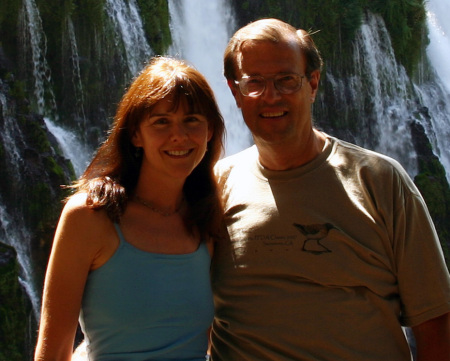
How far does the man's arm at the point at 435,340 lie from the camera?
2277 mm

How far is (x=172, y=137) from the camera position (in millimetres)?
2117

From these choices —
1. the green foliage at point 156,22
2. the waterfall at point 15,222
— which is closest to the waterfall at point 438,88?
the green foliage at point 156,22

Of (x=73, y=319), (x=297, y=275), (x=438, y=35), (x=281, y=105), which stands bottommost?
(x=438, y=35)

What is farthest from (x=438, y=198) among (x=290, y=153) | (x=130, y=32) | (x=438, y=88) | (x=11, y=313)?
(x=290, y=153)

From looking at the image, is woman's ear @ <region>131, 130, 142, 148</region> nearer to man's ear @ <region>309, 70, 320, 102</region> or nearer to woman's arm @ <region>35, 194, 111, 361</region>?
woman's arm @ <region>35, 194, 111, 361</region>

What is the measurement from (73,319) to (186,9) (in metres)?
11.6

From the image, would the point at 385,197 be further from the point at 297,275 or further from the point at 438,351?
the point at 438,351

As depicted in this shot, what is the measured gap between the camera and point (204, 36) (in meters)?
13.2

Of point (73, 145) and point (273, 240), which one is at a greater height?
point (273, 240)

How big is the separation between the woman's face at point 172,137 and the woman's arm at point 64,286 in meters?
0.34

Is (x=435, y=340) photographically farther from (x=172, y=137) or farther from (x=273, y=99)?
(x=172, y=137)

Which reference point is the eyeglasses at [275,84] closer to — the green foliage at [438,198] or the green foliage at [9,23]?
the green foliage at [9,23]

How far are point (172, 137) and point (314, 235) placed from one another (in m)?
0.62

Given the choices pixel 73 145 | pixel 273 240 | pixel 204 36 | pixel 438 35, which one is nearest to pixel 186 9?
pixel 204 36
